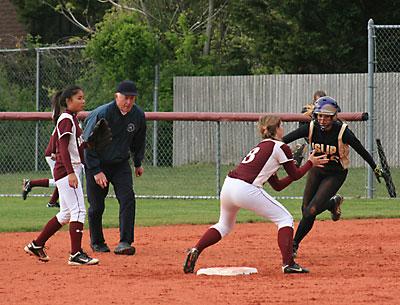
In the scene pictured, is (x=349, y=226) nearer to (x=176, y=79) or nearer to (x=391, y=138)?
(x=391, y=138)

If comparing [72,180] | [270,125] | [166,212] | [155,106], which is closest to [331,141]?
[270,125]

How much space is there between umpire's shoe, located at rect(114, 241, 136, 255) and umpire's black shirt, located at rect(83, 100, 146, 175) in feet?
2.62

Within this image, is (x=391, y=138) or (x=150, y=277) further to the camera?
(x=391, y=138)

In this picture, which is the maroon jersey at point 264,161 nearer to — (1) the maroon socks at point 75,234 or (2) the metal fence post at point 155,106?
(1) the maroon socks at point 75,234

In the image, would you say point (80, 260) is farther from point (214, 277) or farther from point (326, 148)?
point (326, 148)

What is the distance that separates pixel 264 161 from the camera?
961 centimetres

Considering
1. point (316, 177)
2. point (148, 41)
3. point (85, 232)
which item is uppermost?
point (148, 41)

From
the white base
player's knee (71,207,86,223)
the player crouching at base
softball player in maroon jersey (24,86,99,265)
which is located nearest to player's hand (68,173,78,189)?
softball player in maroon jersey (24,86,99,265)

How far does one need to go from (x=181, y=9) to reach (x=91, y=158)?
20.7 meters

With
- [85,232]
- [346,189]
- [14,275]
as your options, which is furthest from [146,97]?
[14,275]

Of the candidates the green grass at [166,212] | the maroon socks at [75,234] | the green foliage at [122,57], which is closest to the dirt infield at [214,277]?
the maroon socks at [75,234]

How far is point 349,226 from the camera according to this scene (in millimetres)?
14180

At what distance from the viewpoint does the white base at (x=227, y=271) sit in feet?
31.4

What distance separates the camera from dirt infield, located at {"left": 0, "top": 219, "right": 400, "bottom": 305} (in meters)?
8.32
